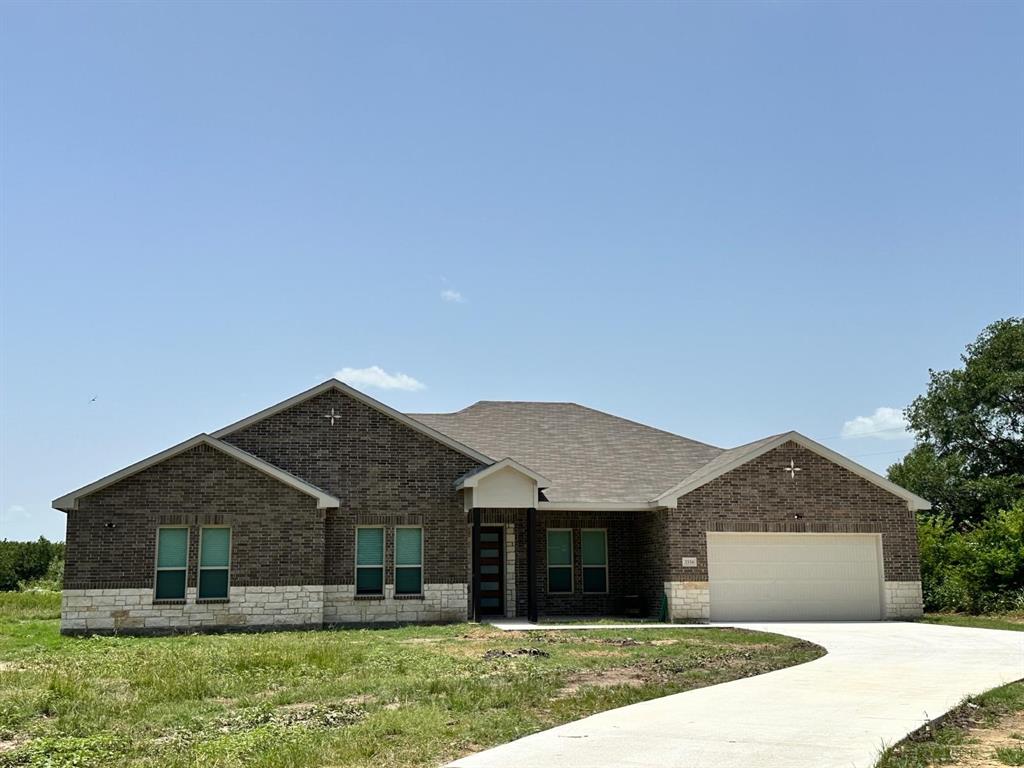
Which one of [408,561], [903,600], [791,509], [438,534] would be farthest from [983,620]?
[408,561]

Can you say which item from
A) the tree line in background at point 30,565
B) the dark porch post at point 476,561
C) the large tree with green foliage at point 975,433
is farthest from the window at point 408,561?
the large tree with green foliage at point 975,433

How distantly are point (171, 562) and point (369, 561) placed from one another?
4.43 metres

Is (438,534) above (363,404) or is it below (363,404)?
below

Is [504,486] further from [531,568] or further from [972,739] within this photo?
[972,739]

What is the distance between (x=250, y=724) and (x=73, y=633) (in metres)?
13.4

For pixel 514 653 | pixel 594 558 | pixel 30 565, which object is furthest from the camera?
pixel 30 565

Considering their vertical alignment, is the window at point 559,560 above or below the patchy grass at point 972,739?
above

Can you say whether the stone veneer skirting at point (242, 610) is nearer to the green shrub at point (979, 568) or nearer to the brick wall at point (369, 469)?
the brick wall at point (369, 469)

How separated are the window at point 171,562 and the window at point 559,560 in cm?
904

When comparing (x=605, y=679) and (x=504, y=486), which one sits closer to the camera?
(x=605, y=679)

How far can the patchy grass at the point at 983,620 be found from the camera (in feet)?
73.4

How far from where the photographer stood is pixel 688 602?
23.9 m

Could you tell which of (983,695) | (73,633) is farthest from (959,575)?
(73,633)

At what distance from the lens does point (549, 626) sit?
2217cm
